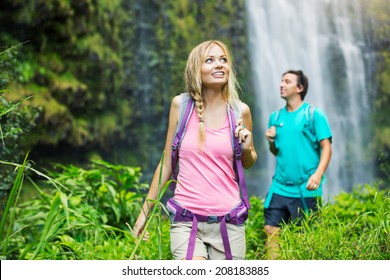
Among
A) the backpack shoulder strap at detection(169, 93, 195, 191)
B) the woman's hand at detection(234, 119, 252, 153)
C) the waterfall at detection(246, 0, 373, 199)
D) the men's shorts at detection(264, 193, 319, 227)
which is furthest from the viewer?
the waterfall at detection(246, 0, 373, 199)

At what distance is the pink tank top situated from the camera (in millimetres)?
2924

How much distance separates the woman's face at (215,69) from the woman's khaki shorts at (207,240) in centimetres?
69

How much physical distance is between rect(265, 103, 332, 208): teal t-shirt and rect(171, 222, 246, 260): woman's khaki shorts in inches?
62.3

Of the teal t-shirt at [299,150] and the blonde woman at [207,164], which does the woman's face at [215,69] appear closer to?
the blonde woman at [207,164]

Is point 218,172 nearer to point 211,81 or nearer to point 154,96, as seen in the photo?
point 211,81

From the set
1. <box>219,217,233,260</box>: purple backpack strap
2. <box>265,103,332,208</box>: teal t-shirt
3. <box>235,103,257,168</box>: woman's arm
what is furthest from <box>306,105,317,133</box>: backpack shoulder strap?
<box>219,217,233,260</box>: purple backpack strap

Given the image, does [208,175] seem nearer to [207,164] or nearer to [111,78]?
[207,164]

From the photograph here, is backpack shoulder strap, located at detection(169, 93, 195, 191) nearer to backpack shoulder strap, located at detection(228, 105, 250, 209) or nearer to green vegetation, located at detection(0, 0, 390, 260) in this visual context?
backpack shoulder strap, located at detection(228, 105, 250, 209)

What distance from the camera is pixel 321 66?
14.3 metres

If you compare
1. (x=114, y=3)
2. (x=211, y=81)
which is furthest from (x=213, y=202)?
(x=114, y=3)

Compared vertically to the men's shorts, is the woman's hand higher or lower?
higher

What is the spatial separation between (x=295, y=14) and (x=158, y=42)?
3295mm

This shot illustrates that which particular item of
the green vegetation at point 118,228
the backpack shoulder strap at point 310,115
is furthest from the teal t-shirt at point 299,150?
the green vegetation at point 118,228
